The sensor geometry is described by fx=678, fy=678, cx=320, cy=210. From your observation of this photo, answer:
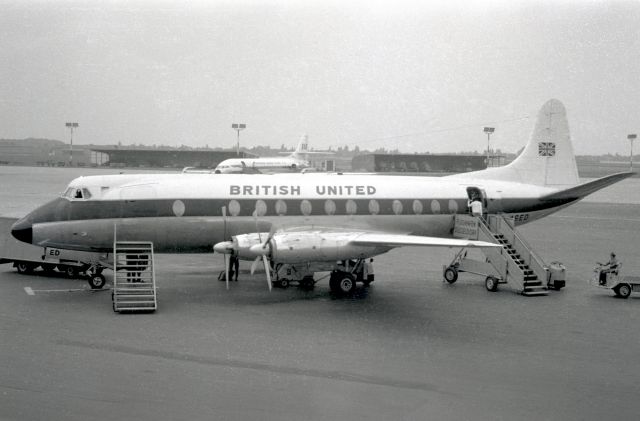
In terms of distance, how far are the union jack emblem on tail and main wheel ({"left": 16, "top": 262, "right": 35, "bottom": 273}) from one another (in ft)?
71.9

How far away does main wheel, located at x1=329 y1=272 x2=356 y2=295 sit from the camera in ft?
78.1

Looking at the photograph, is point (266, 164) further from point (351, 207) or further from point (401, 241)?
point (401, 241)

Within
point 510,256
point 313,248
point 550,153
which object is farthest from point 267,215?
point 550,153

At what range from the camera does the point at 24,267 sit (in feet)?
89.6

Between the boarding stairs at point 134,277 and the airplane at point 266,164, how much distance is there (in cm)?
5710

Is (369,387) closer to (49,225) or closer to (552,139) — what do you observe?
(49,225)

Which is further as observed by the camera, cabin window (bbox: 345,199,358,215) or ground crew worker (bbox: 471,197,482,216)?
ground crew worker (bbox: 471,197,482,216)

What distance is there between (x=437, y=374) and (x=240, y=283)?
1229 cm

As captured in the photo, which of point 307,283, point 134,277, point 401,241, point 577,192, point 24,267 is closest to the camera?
point 401,241

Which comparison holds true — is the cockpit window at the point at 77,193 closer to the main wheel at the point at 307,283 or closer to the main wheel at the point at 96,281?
the main wheel at the point at 96,281

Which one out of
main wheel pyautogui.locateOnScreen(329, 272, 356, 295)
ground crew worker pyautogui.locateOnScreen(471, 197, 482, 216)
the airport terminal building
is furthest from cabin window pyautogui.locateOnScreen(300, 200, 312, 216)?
the airport terminal building

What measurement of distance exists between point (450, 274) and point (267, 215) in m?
7.71

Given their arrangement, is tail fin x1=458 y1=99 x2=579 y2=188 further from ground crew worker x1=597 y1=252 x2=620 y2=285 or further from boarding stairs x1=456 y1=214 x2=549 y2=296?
ground crew worker x1=597 y1=252 x2=620 y2=285

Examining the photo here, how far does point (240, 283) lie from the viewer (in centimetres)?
2544
